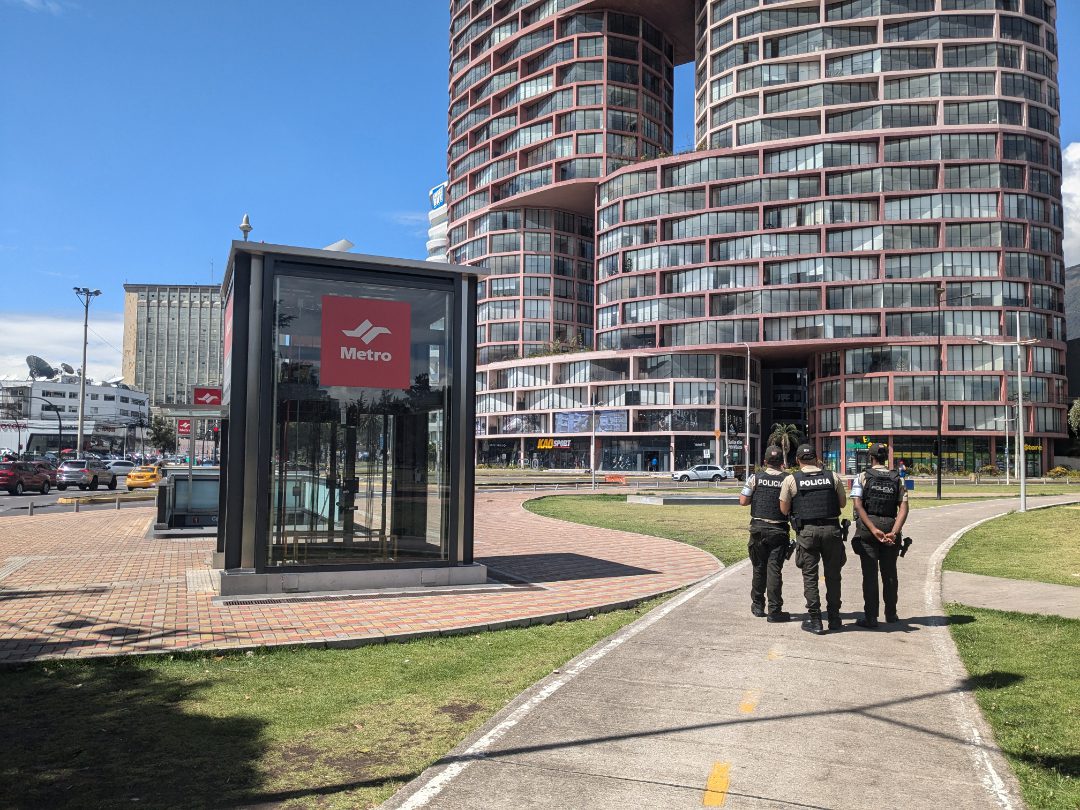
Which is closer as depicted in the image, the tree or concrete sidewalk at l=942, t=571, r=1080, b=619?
concrete sidewalk at l=942, t=571, r=1080, b=619

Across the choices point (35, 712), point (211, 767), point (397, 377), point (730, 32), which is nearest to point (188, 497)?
point (397, 377)

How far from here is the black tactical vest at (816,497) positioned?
8391 millimetres

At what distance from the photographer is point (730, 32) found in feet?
259

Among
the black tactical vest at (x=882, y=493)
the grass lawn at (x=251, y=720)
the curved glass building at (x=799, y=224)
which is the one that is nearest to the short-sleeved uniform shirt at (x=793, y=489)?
the black tactical vest at (x=882, y=493)

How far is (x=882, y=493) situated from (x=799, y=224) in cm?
7091

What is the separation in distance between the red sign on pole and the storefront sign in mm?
70191

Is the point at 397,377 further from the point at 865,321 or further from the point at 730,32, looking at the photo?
the point at 730,32

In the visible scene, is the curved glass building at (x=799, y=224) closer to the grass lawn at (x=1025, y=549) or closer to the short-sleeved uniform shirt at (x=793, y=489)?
the grass lawn at (x=1025, y=549)

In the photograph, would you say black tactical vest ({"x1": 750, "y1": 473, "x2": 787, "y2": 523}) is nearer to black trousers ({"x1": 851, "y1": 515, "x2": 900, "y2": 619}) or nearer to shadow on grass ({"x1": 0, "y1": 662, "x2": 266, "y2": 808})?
black trousers ({"x1": 851, "y1": 515, "x2": 900, "y2": 619})

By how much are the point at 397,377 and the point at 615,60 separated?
282 feet

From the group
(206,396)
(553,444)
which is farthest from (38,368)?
(206,396)

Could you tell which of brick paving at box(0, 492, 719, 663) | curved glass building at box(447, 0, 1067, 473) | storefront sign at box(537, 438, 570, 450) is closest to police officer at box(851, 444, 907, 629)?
brick paving at box(0, 492, 719, 663)

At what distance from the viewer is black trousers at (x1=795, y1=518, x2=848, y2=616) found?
27.3ft

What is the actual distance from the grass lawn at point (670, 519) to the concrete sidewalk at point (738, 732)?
663cm
